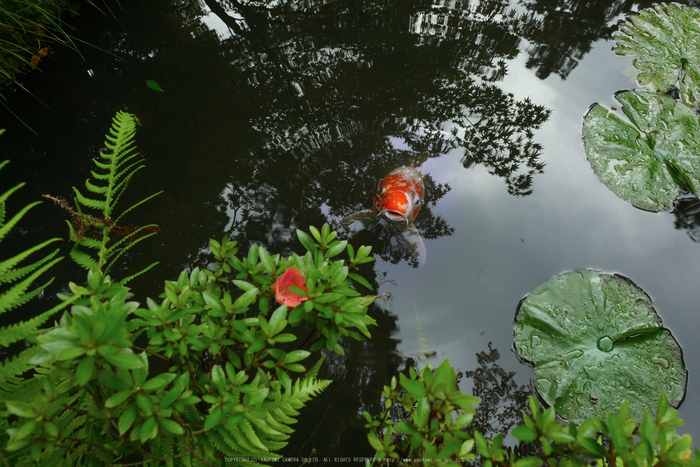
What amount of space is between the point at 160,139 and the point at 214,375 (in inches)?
99.4

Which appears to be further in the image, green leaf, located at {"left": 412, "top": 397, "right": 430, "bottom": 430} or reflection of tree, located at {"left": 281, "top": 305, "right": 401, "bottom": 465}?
reflection of tree, located at {"left": 281, "top": 305, "right": 401, "bottom": 465}

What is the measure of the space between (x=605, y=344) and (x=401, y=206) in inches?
61.5

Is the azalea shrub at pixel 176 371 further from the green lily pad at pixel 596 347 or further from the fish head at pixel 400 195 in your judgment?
the green lily pad at pixel 596 347

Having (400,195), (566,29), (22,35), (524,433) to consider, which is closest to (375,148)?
(400,195)

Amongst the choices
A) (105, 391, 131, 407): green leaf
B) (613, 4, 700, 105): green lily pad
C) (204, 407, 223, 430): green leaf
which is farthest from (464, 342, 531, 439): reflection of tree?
(613, 4, 700, 105): green lily pad

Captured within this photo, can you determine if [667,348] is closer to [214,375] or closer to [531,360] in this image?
[531,360]

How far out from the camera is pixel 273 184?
2.80 m

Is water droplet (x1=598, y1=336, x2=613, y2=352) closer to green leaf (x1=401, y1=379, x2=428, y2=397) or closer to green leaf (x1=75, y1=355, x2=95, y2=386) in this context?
green leaf (x1=401, y1=379, x2=428, y2=397)

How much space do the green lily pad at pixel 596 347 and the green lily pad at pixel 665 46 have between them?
2155 mm

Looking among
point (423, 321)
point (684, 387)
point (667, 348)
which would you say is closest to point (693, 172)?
point (667, 348)

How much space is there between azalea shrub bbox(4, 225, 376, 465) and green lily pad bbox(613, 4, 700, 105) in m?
3.61

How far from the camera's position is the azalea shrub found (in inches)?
34.9

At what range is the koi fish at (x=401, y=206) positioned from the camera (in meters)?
2.65

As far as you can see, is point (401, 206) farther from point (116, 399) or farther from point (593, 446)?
point (116, 399)
